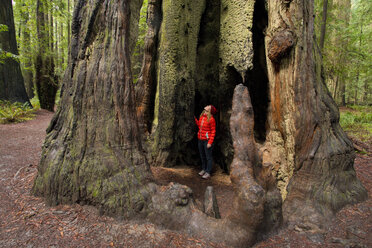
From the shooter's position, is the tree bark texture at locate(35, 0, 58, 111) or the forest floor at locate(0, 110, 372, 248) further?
the tree bark texture at locate(35, 0, 58, 111)

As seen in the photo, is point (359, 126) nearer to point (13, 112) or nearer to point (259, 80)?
point (259, 80)

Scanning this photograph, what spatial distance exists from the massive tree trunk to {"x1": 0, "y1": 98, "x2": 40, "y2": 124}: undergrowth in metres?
0.57

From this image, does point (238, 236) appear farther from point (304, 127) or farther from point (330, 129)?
point (330, 129)

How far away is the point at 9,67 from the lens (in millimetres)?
10320

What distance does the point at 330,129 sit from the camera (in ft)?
11.2

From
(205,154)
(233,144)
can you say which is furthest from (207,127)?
(233,144)

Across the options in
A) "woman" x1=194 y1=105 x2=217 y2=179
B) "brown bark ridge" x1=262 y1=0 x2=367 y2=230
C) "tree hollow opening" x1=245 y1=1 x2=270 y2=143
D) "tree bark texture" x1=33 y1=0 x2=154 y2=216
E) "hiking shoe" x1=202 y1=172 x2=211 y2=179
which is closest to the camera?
"tree bark texture" x1=33 y1=0 x2=154 y2=216

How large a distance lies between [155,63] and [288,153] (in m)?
4.21

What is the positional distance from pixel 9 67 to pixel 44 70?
2147 millimetres

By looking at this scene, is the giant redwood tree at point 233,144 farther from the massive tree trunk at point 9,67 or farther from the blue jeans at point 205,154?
the massive tree trunk at point 9,67

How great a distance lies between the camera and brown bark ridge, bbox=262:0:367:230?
308 cm

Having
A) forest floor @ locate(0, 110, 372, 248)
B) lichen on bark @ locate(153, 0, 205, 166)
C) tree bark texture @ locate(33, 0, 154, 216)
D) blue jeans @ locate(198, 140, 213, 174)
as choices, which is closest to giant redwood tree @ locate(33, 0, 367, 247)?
tree bark texture @ locate(33, 0, 154, 216)

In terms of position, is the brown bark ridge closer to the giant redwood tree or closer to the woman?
the giant redwood tree

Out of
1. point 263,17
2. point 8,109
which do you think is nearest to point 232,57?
point 263,17
